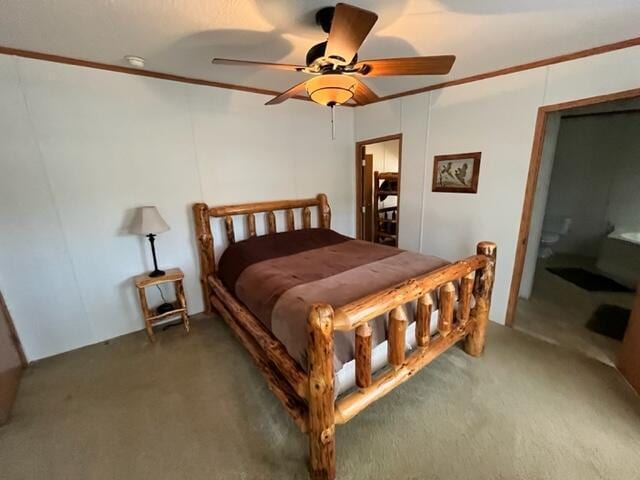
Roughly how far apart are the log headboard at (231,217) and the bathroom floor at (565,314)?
8.68 ft

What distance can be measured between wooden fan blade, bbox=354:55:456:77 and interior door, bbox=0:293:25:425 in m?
3.13

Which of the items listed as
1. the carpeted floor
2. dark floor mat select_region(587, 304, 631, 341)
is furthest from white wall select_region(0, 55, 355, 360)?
dark floor mat select_region(587, 304, 631, 341)

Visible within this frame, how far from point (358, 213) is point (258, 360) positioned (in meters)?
2.83

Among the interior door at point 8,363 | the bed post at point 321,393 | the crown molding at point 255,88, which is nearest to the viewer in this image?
the bed post at point 321,393

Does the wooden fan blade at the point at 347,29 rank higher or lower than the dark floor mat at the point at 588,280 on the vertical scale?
higher

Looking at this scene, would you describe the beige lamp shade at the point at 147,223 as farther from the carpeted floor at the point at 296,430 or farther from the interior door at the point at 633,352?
the interior door at the point at 633,352

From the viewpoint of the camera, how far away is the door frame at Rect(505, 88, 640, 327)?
1.99 m

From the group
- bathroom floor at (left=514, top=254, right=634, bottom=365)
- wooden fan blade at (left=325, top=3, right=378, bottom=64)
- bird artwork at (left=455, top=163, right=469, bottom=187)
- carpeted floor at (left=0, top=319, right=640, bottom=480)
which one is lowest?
carpeted floor at (left=0, top=319, right=640, bottom=480)

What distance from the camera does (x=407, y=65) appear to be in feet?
4.98

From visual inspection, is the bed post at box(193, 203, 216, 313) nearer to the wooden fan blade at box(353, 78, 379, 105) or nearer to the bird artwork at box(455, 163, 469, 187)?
the wooden fan blade at box(353, 78, 379, 105)

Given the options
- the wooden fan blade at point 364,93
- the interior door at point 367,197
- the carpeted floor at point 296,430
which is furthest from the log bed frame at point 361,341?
the interior door at point 367,197

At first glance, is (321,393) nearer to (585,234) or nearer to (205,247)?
(205,247)

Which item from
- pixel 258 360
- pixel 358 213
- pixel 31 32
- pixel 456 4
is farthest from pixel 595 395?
pixel 31 32

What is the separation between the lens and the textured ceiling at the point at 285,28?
1477 millimetres
